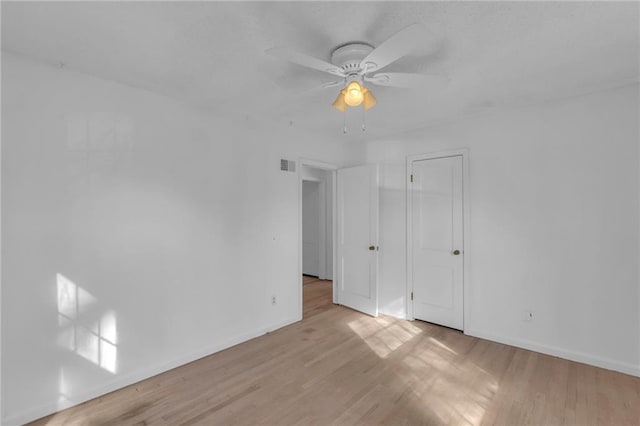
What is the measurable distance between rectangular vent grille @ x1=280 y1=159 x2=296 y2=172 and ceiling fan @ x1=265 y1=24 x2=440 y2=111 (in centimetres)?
172

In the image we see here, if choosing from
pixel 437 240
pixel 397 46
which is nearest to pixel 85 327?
pixel 397 46

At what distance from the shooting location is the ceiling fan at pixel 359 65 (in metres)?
1.62

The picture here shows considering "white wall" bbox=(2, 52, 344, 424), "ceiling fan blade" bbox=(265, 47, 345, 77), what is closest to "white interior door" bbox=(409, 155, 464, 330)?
"white wall" bbox=(2, 52, 344, 424)

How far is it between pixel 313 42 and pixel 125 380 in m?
3.03

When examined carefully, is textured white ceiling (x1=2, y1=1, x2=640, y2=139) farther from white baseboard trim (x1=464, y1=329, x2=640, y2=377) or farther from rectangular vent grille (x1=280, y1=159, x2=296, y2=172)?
white baseboard trim (x1=464, y1=329, x2=640, y2=377)

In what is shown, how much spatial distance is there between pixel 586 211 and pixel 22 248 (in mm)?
4666

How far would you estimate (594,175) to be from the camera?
2.77 meters

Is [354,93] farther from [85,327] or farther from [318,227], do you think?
[318,227]

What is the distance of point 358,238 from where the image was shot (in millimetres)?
4398

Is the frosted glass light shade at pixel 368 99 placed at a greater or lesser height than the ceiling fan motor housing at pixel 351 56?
lesser

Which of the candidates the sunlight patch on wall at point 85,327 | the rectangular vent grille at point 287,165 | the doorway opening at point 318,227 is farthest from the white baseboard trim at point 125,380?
the doorway opening at point 318,227

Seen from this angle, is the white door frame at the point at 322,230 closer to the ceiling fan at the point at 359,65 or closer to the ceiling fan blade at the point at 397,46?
the ceiling fan at the point at 359,65

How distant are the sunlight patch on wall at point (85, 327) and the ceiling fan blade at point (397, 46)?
8.81ft

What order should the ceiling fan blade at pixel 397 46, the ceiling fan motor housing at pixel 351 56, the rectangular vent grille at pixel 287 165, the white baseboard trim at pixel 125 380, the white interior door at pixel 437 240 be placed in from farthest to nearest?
the rectangular vent grille at pixel 287 165 < the white interior door at pixel 437 240 < the white baseboard trim at pixel 125 380 < the ceiling fan motor housing at pixel 351 56 < the ceiling fan blade at pixel 397 46
